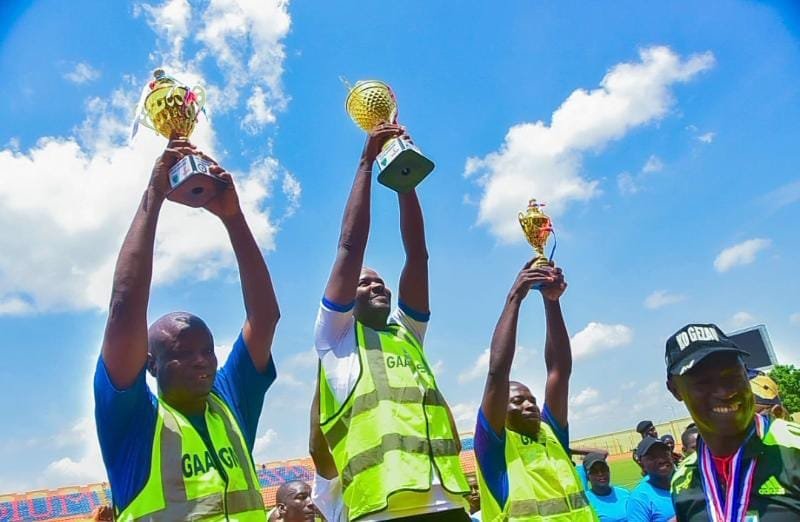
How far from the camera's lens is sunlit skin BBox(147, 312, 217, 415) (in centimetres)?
293

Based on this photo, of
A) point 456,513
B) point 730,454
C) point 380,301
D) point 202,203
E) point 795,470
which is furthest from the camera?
point 380,301

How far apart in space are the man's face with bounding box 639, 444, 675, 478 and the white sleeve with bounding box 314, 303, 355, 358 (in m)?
5.10

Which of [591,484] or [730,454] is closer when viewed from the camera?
[730,454]

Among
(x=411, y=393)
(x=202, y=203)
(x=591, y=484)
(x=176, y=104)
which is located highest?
(x=176, y=104)

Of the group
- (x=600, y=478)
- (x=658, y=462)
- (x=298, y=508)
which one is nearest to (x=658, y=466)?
(x=658, y=462)

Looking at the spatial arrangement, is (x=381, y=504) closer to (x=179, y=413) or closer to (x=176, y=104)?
(x=179, y=413)

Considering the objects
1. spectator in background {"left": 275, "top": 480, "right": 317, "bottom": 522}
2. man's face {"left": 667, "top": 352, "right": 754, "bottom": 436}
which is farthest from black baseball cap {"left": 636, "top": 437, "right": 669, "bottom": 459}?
man's face {"left": 667, "top": 352, "right": 754, "bottom": 436}

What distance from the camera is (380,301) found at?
364 centimetres

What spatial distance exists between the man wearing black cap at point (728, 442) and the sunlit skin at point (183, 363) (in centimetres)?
196

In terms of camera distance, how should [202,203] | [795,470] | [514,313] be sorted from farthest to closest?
[514,313] < [202,203] < [795,470]

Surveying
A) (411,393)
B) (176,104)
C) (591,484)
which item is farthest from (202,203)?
(591,484)

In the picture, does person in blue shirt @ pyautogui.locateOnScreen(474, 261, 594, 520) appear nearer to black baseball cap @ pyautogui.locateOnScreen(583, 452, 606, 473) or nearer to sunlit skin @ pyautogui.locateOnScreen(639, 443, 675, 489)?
sunlit skin @ pyautogui.locateOnScreen(639, 443, 675, 489)

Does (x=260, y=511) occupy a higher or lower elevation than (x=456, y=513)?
higher

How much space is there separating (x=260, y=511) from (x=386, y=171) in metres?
1.79
